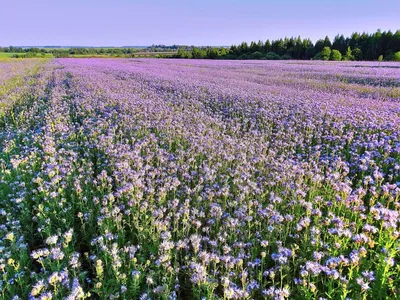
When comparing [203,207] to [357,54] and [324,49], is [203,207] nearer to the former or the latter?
[324,49]

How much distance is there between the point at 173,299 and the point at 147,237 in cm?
104

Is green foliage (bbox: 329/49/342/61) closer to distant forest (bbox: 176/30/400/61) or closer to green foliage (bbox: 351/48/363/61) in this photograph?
distant forest (bbox: 176/30/400/61)

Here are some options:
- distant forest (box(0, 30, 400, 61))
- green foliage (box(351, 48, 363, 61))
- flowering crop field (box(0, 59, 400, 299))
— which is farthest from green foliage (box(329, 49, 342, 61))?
flowering crop field (box(0, 59, 400, 299))

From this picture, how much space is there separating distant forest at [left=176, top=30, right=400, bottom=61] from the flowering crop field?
3732 centimetres

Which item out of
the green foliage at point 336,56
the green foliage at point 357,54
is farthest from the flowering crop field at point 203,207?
the green foliage at point 357,54

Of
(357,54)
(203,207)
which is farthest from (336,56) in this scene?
(203,207)

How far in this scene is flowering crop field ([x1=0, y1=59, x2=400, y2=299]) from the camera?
2.59m

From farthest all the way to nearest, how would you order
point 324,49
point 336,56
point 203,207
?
1. point 324,49
2. point 336,56
3. point 203,207

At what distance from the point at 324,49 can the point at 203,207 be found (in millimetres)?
47302

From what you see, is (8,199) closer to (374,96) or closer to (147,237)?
(147,237)

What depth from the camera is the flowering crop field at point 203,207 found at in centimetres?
259

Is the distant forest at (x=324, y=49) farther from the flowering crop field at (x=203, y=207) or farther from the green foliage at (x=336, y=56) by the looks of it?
the flowering crop field at (x=203, y=207)

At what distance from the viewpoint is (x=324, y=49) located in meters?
45.0

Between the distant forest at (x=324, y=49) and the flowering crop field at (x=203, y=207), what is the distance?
3732cm
